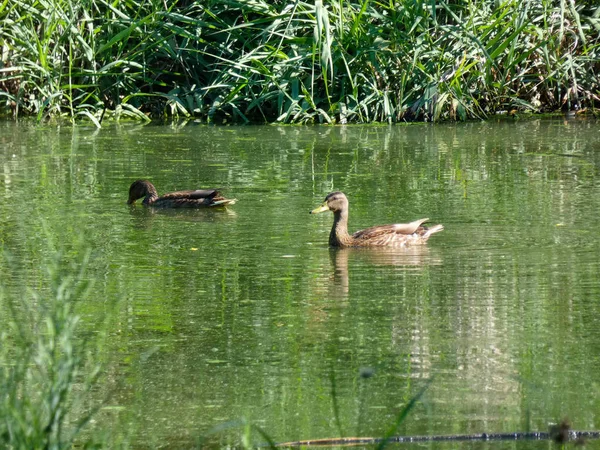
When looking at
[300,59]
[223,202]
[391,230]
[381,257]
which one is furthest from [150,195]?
[300,59]

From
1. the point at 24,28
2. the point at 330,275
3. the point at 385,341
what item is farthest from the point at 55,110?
the point at 385,341

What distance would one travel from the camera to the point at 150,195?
9906mm

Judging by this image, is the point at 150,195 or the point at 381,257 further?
the point at 150,195

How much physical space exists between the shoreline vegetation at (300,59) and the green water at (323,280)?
1060mm

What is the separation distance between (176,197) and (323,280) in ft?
9.23

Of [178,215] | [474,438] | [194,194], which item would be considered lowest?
[474,438]

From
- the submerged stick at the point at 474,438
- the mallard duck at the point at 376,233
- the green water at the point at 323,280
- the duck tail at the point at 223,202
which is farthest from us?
the duck tail at the point at 223,202

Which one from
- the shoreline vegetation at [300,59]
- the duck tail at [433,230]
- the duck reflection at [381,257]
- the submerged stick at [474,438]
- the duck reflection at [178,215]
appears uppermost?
the shoreline vegetation at [300,59]

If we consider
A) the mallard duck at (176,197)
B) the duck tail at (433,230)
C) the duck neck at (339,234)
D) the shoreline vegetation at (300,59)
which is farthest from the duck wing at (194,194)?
the shoreline vegetation at (300,59)

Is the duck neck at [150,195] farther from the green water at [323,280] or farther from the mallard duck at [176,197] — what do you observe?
the green water at [323,280]

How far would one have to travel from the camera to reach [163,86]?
15.2m

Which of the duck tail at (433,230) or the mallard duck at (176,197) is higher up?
the mallard duck at (176,197)

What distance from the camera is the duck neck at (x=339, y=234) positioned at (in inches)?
324

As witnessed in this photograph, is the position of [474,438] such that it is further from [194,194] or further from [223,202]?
[194,194]
